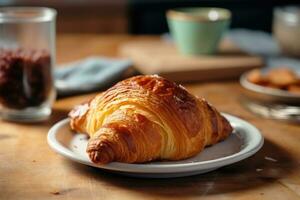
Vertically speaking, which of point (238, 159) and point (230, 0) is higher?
point (238, 159)

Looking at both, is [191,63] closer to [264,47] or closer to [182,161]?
[264,47]

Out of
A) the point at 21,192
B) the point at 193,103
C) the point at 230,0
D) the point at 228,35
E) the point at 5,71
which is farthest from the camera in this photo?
the point at 230,0

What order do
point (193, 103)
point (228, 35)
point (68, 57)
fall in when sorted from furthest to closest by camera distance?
point (228, 35) < point (68, 57) < point (193, 103)

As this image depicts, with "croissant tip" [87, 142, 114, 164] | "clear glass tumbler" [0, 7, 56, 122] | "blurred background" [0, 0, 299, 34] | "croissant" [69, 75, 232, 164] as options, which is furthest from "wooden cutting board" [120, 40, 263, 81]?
"blurred background" [0, 0, 299, 34]

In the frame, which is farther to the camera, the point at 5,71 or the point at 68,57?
the point at 68,57

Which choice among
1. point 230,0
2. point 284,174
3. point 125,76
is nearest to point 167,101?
point 284,174

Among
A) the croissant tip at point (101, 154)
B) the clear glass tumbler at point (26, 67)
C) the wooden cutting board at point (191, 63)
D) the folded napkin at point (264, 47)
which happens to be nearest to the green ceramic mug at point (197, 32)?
the wooden cutting board at point (191, 63)

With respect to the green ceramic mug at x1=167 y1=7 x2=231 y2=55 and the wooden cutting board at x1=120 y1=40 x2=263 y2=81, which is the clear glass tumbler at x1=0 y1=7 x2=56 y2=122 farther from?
the green ceramic mug at x1=167 y1=7 x2=231 y2=55

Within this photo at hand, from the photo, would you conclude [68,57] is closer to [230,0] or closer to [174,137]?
[174,137]
